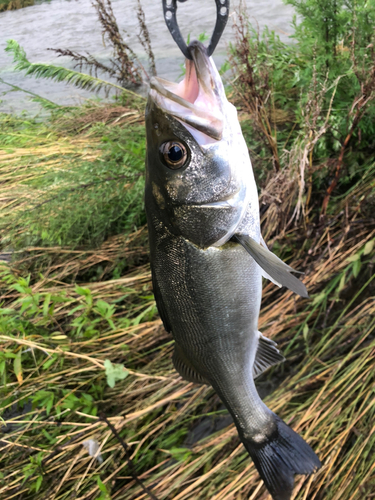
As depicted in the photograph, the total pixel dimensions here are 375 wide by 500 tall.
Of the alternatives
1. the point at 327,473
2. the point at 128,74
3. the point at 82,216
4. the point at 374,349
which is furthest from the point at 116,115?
the point at 327,473

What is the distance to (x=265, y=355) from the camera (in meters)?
1.48

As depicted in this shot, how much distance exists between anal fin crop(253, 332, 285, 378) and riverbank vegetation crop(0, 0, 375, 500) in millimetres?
844

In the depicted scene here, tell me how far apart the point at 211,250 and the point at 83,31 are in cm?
1029

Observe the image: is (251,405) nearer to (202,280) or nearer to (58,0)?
(202,280)

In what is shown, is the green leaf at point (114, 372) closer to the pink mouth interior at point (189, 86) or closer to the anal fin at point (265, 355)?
the anal fin at point (265, 355)

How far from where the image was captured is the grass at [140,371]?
2.05 m

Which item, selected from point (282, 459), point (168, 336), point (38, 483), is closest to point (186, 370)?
Answer: point (282, 459)

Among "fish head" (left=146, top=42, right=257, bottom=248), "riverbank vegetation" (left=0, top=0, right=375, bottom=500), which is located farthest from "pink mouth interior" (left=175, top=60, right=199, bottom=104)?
"riverbank vegetation" (left=0, top=0, right=375, bottom=500)

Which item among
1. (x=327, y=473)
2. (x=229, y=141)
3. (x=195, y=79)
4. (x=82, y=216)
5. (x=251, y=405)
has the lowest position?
(x=327, y=473)

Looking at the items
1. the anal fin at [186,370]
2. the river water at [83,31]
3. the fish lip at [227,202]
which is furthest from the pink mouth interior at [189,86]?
the river water at [83,31]

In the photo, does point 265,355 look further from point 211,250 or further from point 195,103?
point 195,103

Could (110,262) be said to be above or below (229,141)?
below

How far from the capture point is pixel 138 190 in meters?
2.94

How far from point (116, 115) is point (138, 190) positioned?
261cm
